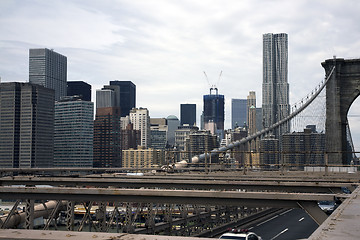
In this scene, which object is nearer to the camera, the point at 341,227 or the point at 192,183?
the point at 341,227

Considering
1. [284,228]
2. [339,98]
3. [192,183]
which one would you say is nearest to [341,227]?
[192,183]

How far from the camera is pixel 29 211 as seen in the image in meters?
16.2

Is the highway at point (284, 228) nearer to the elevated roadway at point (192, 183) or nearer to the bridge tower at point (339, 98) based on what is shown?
the bridge tower at point (339, 98)

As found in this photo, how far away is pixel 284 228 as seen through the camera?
128 ft

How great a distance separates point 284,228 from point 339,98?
12.1m

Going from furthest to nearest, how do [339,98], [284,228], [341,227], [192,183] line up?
[284,228], [339,98], [192,183], [341,227]

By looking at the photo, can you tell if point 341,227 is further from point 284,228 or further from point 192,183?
point 284,228

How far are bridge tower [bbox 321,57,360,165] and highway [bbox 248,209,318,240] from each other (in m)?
6.27

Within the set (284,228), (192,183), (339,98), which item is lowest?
(284,228)

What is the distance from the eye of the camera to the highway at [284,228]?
33744mm

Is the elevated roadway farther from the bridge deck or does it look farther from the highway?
the highway

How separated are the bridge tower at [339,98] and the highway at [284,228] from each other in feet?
20.6

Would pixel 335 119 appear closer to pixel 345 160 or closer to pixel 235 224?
pixel 345 160

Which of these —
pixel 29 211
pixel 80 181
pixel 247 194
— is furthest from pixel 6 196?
pixel 247 194
